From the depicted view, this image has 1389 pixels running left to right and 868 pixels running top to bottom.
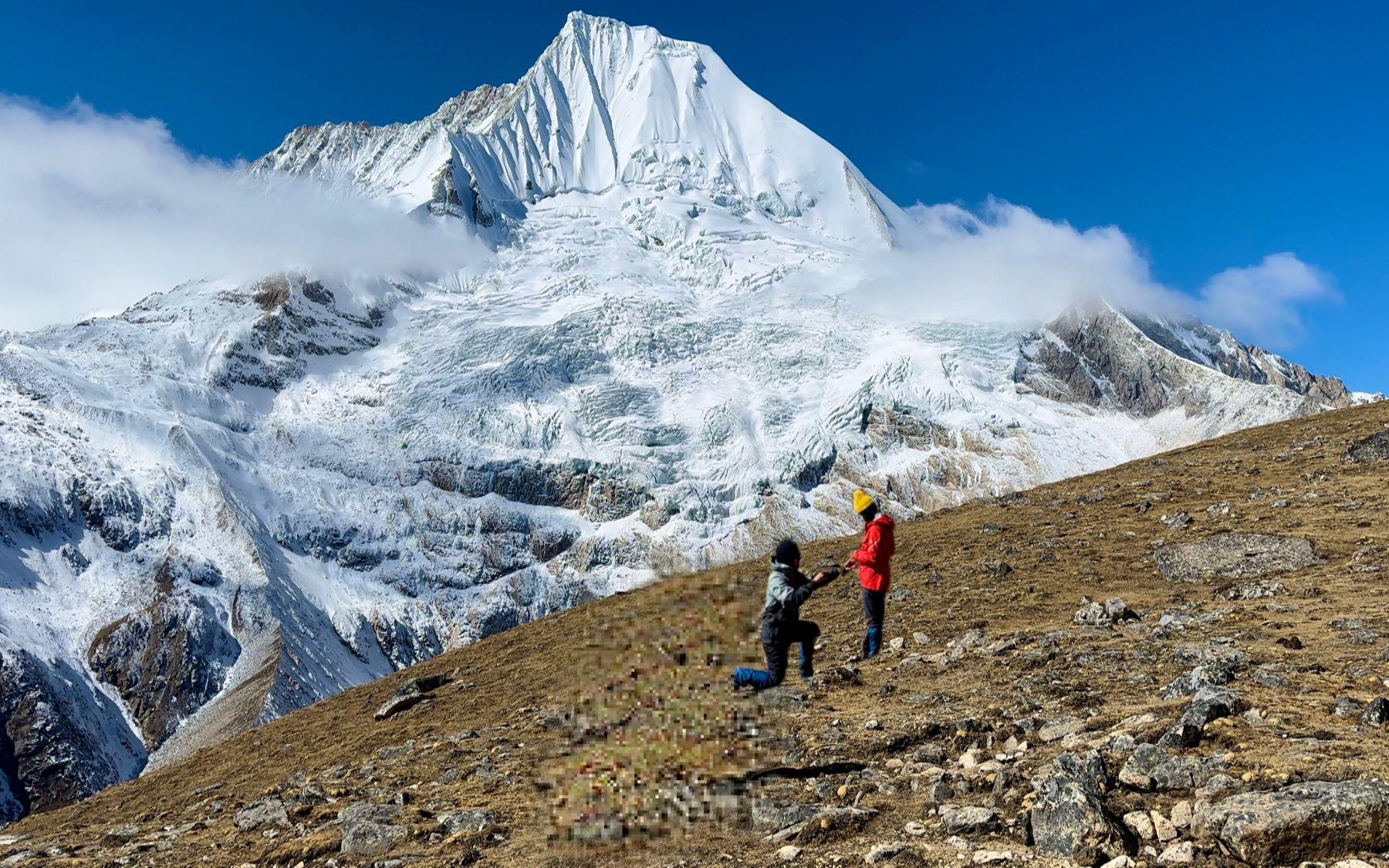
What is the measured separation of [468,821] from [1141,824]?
7.62m

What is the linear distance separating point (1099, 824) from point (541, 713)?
1185 centimetres

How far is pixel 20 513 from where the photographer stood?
600 feet

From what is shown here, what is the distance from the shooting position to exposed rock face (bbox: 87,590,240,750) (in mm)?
157875

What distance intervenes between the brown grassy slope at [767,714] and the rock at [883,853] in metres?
→ 0.15

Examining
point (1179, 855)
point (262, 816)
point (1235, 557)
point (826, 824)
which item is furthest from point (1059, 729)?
point (262, 816)

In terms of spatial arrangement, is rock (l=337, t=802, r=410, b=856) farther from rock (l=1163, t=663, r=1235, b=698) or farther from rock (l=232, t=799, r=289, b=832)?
rock (l=1163, t=663, r=1235, b=698)

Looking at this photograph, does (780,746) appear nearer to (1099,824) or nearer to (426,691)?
(1099,824)

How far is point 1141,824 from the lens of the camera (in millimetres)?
7730

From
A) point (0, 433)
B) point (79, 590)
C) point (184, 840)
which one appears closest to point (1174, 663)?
point (184, 840)

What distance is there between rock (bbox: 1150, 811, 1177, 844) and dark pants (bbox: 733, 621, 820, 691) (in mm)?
5405

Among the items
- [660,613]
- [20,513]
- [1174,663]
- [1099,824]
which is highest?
[20,513]

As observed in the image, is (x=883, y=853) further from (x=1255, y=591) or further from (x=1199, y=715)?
(x=1255, y=591)

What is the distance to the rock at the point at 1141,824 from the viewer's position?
761 cm

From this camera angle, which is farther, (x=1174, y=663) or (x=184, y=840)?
(x=184, y=840)
